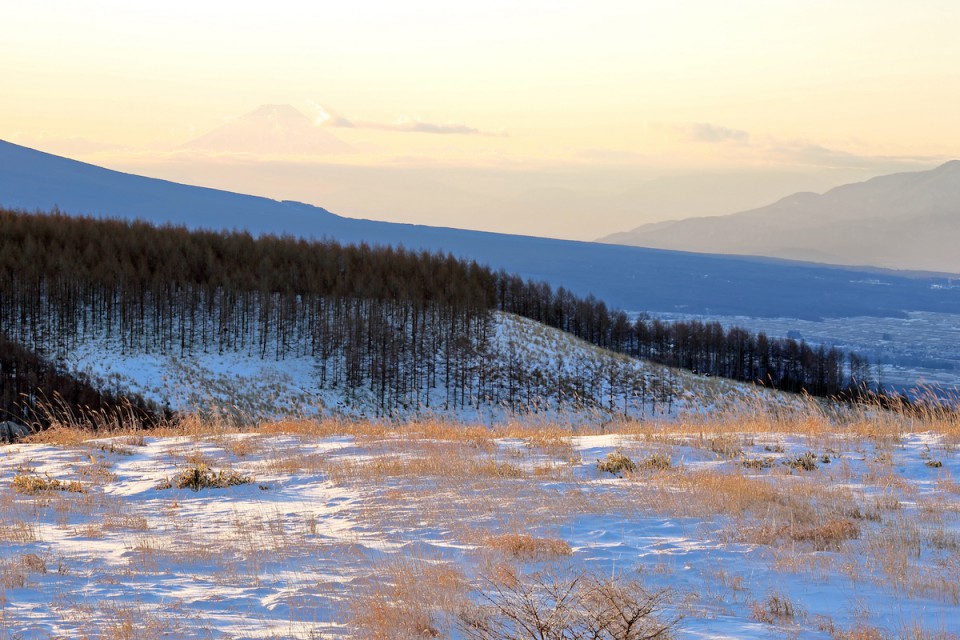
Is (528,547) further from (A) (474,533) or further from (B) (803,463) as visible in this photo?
(B) (803,463)

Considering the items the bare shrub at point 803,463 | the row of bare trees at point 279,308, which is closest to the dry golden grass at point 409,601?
the bare shrub at point 803,463

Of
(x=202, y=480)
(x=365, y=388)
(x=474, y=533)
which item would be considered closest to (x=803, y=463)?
(x=474, y=533)

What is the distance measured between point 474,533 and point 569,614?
9.87 ft

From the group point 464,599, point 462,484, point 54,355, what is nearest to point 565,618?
point 464,599

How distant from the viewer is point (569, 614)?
5.23 meters

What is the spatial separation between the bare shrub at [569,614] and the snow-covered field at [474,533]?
11 centimetres

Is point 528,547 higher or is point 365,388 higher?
point 528,547

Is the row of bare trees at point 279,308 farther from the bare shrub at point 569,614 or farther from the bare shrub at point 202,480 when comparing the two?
the bare shrub at point 569,614

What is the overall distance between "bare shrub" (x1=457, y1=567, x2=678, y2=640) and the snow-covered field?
0.35 feet

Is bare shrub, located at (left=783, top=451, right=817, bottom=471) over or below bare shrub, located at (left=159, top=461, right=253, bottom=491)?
over

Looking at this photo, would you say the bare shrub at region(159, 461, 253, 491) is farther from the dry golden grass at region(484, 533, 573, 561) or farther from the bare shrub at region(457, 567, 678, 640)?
the bare shrub at region(457, 567, 678, 640)

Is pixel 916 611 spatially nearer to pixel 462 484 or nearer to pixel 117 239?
pixel 462 484

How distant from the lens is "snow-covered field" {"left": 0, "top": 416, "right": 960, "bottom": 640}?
19.7ft

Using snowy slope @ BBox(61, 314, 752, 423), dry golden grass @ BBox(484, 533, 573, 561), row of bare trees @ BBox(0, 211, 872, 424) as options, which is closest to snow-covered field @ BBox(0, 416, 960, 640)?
dry golden grass @ BBox(484, 533, 573, 561)
